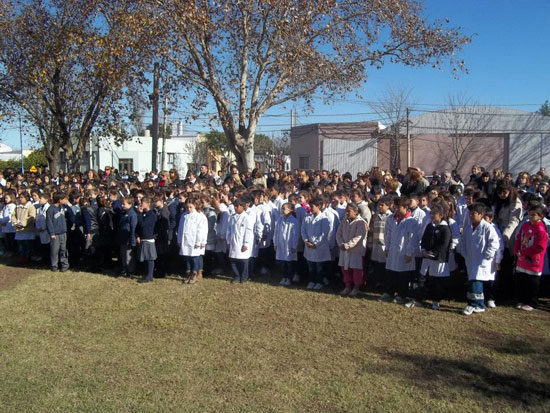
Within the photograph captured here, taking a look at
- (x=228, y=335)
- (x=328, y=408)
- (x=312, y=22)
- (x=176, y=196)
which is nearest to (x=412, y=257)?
(x=228, y=335)

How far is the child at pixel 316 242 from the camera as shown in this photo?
8477 mm

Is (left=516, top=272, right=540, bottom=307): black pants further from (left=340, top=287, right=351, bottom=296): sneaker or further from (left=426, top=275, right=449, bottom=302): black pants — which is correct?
(left=340, top=287, right=351, bottom=296): sneaker

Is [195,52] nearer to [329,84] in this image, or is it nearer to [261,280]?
[329,84]

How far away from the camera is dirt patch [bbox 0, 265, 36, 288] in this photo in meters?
9.27

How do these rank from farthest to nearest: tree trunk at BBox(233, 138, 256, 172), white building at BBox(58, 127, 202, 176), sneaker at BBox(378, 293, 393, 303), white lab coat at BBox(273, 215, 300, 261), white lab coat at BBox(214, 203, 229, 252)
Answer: white building at BBox(58, 127, 202, 176) < tree trunk at BBox(233, 138, 256, 172) < white lab coat at BBox(214, 203, 229, 252) < white lab coat at BBox(273, 215, 300, 261) < sneaker at BBox(378, 293, 393, 303)

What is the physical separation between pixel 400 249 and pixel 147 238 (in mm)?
4447

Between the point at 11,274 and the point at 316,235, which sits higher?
the point at 316,235

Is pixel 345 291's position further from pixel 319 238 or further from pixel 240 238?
pixel 240 238

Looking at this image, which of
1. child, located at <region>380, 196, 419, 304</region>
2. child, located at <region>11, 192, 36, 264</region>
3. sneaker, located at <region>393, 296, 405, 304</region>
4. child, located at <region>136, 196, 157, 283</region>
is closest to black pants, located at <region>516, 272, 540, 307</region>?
child, located at <region>380, 196, 419, 304</region>

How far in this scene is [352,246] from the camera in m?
7.88

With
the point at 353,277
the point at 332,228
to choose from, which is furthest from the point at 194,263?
the point at 353,277

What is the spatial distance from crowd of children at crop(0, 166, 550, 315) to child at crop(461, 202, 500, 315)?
0.01 meters

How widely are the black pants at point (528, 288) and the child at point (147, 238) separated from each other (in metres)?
5.96

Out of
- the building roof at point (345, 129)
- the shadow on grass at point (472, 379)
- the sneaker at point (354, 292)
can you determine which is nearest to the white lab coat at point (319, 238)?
the sneaker at point (354, 292)
